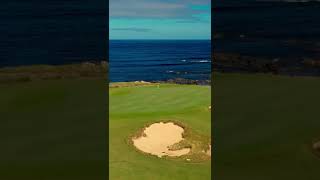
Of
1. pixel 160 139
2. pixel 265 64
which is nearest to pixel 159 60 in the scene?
pixel 265 64

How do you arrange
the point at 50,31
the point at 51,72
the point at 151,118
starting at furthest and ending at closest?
the point at 51,72 → the point at 50,31 → the point at 151,118

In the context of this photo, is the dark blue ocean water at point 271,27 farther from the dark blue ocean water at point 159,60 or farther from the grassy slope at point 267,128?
the dark blue ocean water at point 159,60

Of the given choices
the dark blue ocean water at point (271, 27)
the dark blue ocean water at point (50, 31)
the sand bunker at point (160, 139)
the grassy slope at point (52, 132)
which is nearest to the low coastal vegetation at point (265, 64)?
the dark blue ocean water at point (271, 27)

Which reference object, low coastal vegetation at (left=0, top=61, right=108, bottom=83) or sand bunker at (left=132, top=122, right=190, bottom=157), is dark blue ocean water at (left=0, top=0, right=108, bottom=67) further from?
sand bunker at (left=132, top=122, right=190, bottom=157)

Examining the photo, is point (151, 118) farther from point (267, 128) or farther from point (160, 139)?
point (267, 128)

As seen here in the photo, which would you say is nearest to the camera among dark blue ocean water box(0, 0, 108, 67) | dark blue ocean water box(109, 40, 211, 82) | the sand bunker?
the sand bunker

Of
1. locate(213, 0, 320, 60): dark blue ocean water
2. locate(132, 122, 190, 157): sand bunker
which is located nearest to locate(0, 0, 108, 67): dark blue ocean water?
locate(132, 122, 190, 157): sand bunker
